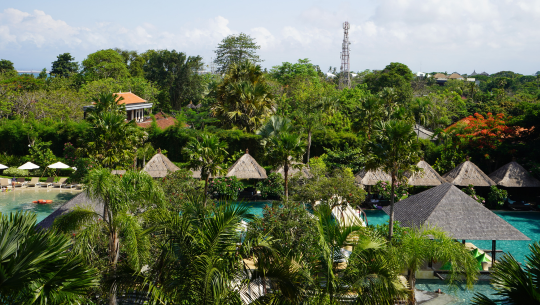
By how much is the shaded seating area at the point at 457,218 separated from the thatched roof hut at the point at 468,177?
7142 millimetres

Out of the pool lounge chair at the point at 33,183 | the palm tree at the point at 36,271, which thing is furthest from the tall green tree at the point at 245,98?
the palm tree at the point at 36,271

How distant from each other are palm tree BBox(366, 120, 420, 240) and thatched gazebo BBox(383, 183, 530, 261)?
2.47 m

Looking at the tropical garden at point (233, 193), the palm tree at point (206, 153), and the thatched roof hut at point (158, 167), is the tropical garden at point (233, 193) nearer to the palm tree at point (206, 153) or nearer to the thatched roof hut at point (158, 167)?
the palm tree at point (206, 153)

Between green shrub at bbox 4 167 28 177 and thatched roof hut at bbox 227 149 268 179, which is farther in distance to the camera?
green shrub at bbox 4 167 28 177

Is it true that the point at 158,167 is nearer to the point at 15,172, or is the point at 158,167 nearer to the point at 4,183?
the point at 4,183

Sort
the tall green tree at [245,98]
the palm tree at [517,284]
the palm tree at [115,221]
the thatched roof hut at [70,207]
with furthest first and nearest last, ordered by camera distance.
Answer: the tall green tree at [245,98] < the thatched roof hut at [70,207] < the palm tree at [115,221] < the palm tree at [517,284]

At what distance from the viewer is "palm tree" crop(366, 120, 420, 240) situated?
1307 centimetres

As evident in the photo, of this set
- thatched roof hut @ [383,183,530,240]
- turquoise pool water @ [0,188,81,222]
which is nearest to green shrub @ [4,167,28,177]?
turquoise pool water @ [0,188,81,222]

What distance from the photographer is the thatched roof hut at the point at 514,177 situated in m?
22.8

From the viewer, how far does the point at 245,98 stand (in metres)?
29.7

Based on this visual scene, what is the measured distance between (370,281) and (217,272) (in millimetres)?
2605

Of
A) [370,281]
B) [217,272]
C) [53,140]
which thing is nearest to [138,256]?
[217,272]

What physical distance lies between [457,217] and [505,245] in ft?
15.1

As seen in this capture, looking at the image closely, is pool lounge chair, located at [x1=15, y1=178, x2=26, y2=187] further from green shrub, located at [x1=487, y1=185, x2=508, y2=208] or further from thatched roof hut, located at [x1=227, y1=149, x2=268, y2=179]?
green shrub, located at [x1=487, y1=185, x2=508, y2=208]
